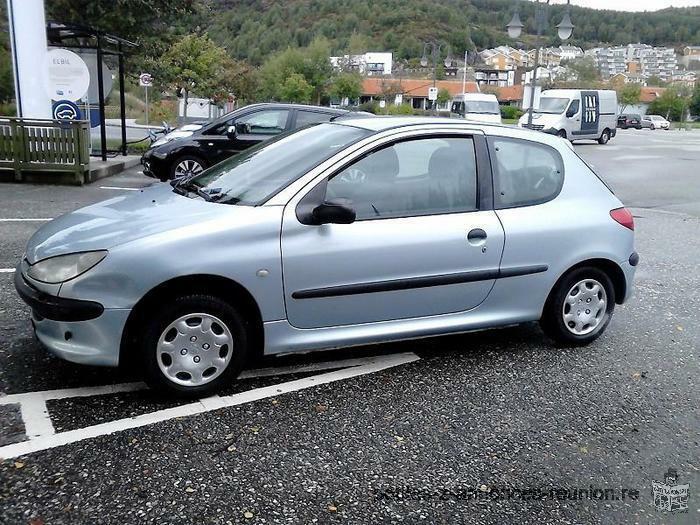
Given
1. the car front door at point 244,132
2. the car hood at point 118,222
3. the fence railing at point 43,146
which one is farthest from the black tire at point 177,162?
the car hood at point 118,222

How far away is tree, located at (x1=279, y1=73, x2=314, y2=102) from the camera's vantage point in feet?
182

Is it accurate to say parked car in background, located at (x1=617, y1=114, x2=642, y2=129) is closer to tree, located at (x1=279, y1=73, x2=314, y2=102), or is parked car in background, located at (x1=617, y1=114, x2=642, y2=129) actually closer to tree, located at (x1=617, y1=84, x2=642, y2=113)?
tree, located at (x1=617, y1=84, x2=642, y2=113)

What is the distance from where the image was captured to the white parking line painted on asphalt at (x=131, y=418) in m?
3.16

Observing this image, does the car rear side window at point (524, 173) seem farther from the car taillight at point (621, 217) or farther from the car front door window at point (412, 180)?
the car taillight at point (621, 217)

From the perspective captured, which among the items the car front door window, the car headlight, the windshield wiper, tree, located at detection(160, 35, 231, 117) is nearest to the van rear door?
tree, located at detection(160, 35, 231, 117)

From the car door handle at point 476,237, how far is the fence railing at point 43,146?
896 cm

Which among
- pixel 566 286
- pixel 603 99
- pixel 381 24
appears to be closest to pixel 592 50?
pixel 381 24

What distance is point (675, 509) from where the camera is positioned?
296cm

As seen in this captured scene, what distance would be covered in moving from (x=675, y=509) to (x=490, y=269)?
1765mm

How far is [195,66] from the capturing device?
32.6 metres

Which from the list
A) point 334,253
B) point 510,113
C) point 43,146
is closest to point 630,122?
point 510,113

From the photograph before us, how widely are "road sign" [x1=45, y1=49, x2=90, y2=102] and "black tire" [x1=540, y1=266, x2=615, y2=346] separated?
36.9 ft

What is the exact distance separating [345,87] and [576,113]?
3211 centimetres

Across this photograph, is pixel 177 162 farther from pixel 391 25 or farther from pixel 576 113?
pixel 391 25
